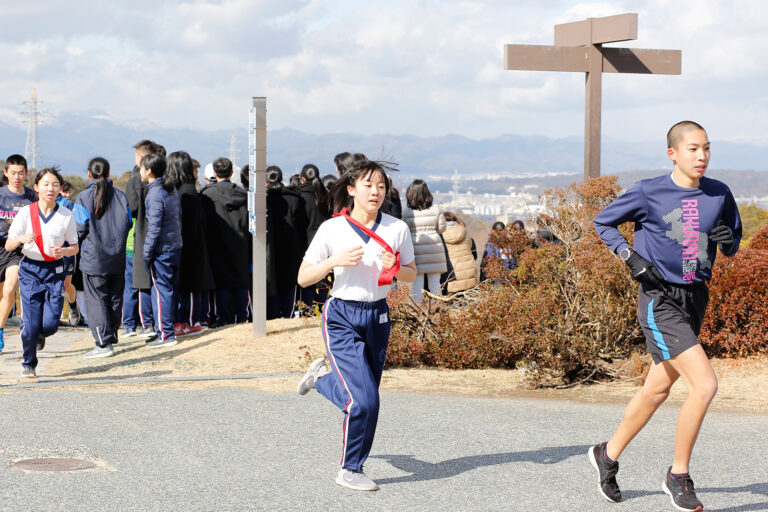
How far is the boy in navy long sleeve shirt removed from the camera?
15.6 ft

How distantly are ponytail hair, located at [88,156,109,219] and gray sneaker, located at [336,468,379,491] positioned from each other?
622cm

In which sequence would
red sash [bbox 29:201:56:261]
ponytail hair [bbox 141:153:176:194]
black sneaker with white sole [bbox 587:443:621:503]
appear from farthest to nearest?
1. ponytail hair [bbox 141:153:176:194]
2. red sash [bbox 29:201:56:261]
3. black sneaker with white sole [bbox 587:443:621:503]

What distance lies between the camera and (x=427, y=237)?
11352mm

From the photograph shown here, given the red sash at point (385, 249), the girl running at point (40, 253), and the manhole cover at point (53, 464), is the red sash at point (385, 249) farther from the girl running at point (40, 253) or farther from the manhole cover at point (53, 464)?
the girl running at point (40, 253)

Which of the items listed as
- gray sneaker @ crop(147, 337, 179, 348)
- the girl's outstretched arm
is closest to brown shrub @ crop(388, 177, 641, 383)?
gray sneaker @ crop(147, 337, 179, 348)

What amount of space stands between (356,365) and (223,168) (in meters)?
7.39

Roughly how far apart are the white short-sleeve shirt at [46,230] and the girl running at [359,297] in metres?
4.53

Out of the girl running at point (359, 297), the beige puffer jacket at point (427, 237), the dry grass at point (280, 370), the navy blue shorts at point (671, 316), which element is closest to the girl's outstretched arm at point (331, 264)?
the girl running at point (359, 297)

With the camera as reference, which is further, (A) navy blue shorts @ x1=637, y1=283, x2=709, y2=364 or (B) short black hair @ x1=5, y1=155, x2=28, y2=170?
(B) short black hair @ x1=5, y1=155, x2=28, y2=170

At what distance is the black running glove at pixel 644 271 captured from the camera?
479 centimetres

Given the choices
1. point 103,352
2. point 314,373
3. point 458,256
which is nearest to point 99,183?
point 103,352

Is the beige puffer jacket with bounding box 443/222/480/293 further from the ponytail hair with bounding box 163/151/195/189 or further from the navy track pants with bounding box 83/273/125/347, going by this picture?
the navy track pants with bounding box 83/273/125/347

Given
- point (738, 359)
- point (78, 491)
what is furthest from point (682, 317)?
point (738, 359)

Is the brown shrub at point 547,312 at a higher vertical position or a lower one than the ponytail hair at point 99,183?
lower
